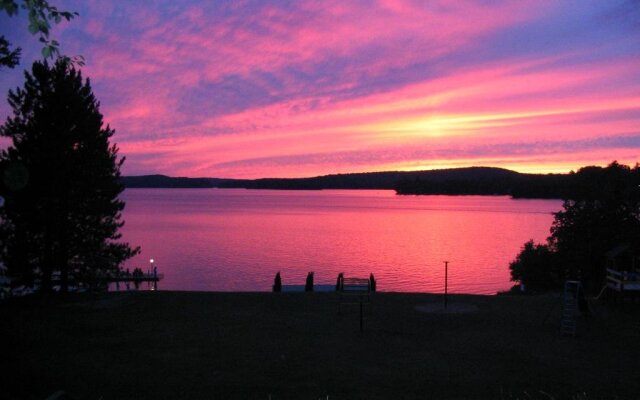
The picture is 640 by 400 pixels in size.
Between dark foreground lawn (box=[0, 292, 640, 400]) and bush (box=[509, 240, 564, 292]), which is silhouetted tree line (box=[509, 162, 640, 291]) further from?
dark foreground lawn (box=[0, 292, 640, 400])

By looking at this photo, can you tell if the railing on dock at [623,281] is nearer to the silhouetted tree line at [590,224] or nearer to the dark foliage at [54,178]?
the silhouetted tree line at [590,224]

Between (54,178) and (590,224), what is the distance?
36782 mm

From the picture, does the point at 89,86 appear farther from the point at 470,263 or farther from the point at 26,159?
the point at 470,263

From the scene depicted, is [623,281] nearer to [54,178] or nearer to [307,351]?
[307,351]

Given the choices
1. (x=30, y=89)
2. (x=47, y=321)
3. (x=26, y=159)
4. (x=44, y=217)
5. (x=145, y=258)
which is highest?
(x=30, y=89)

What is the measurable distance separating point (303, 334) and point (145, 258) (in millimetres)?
64597

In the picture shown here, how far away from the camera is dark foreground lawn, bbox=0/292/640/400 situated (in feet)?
34.6

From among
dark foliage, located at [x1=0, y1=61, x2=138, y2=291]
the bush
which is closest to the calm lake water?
the bush

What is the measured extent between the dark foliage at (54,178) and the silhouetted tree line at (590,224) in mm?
32902

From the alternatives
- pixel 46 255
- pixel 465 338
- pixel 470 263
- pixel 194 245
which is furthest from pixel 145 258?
pixel 465 338

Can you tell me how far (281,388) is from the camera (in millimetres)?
10531

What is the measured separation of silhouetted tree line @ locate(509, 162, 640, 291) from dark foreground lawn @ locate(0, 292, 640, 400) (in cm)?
2218

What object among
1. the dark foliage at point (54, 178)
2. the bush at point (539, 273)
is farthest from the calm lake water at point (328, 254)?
the dark foliage at point (54, 178)

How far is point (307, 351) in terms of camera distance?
13.4 meters
